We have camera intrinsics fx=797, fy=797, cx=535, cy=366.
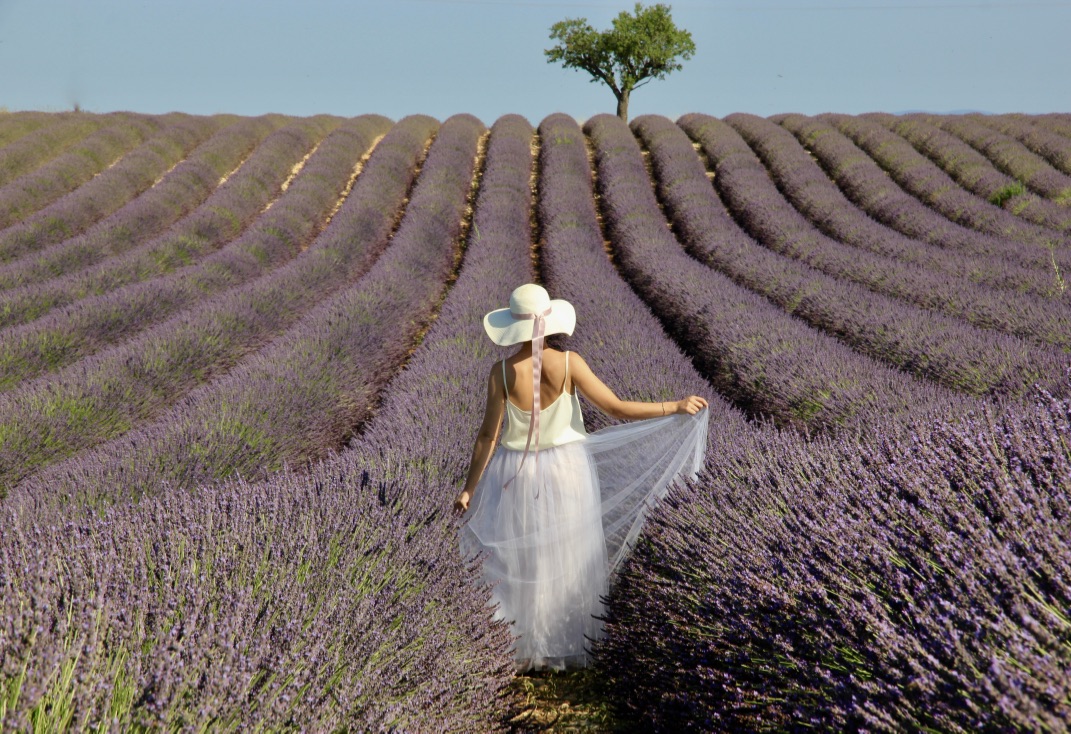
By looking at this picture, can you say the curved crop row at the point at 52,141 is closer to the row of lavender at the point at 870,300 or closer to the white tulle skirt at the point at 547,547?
the row of lavender at the point at 870,300

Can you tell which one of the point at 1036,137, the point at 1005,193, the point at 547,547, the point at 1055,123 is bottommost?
the point at 547,547

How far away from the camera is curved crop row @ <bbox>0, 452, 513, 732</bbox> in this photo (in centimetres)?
137

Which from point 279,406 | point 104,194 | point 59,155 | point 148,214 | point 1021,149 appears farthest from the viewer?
point 59,155

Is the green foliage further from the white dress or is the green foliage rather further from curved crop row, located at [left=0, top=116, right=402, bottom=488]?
the white dress

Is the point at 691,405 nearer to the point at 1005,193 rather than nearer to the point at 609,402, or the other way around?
the point at 609,402

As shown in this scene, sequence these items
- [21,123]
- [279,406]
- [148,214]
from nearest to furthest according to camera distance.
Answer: [279,406] → [148,214] → [21,123]

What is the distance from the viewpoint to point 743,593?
1865mm

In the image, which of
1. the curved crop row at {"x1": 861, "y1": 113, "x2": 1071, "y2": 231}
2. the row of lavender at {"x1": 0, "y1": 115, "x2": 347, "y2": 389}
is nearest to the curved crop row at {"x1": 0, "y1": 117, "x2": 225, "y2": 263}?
the row of lavender at {"x1": 0, "y1": 115, "x2": 347, "y2": 389}

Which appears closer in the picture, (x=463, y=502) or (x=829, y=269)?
(x=463, y=502)

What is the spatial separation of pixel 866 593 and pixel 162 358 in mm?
5687

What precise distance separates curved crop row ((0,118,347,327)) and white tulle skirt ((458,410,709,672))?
22.2 feet

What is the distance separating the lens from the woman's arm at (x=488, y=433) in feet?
8.82

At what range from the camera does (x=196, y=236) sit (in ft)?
38.9

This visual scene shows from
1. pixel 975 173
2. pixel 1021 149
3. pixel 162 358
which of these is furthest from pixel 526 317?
pixel 1021 149
